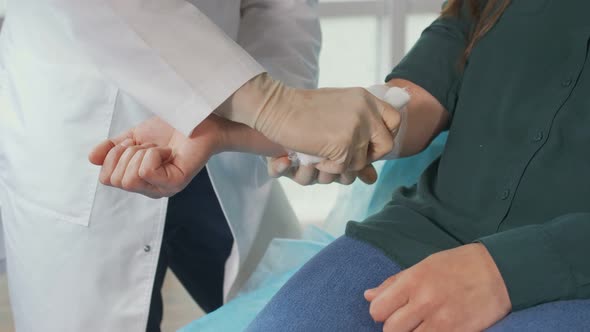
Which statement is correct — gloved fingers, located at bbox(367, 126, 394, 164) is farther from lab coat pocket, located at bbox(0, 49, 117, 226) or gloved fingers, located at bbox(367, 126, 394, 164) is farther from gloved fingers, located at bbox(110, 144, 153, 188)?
lab coat pocket, located at bbox(0, 49, 117, 226)

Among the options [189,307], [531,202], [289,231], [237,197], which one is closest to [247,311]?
[237,197]

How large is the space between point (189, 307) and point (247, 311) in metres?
1.01

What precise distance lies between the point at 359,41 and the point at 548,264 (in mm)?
1689

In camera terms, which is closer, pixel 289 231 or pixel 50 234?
pixel 50 234

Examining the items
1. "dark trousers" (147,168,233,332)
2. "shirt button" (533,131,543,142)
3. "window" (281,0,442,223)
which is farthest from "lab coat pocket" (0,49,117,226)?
"window" (281,0,442,223)

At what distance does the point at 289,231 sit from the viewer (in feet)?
4.98

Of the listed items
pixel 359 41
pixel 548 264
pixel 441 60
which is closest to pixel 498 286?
pixel 548 264

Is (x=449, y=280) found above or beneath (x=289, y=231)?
above

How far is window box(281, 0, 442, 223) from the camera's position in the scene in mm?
2350

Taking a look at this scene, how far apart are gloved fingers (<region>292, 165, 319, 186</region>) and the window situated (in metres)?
1.38

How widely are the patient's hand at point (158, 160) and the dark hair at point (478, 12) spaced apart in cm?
38

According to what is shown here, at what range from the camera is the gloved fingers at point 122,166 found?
96 centimetres

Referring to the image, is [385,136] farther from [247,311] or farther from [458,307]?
[247,311]

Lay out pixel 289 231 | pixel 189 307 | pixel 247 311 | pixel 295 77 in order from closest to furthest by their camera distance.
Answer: pixel 247 311 < pixel 295 77 < pixel 289 231 < pixel 189 307
